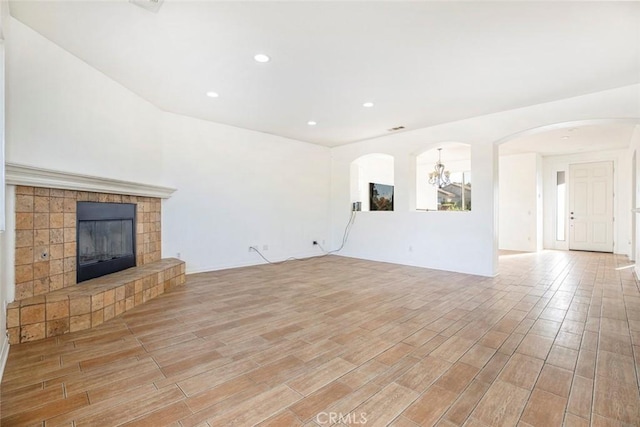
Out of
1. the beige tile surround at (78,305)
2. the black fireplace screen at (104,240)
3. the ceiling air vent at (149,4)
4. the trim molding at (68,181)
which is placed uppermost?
the ceiling air vent at (149,4)

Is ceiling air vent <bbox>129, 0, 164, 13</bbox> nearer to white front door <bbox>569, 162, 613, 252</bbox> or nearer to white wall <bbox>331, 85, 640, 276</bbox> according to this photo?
white wall <bbox>331, 85, 640, 276</bbox>

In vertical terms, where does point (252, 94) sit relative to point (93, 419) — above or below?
above

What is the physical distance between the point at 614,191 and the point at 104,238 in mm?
11282

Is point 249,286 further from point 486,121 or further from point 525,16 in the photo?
point 486,121

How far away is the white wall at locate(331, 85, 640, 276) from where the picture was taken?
4.09m

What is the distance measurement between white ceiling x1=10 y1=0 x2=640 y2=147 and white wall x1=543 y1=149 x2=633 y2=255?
518 cm

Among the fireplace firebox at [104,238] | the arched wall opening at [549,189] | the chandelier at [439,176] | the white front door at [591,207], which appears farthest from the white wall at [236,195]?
the white front door at [591,207]

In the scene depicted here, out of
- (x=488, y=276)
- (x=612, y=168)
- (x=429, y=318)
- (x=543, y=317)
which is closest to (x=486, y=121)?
(x=488, y=276)

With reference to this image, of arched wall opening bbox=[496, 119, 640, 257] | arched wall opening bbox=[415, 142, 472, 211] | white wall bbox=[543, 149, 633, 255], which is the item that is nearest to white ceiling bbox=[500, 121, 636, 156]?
arched wall opening bbox=[496, 119, 640, 257]

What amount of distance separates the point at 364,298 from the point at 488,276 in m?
2.55

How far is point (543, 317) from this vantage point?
3.07 meters

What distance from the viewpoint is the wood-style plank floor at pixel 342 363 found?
161 cm

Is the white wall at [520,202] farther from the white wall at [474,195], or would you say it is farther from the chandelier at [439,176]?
the white wall at [474,195]

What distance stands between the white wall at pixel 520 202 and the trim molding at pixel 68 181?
847 cm
